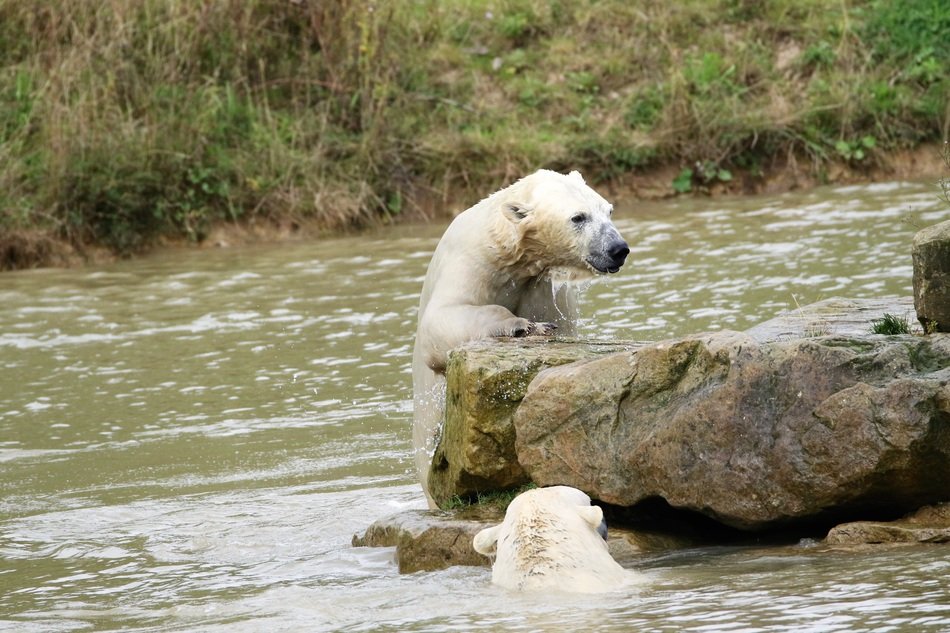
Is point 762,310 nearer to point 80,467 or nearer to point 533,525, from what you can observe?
point 80,467

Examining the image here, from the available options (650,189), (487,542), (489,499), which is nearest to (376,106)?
(650,189)

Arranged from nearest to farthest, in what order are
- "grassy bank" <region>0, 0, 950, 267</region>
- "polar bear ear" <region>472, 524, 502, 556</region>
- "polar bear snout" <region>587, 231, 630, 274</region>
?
1. "polar bear ear" <region>472, 524, 502, 556</region>
2. "polar bear snout" <region>587, 231, 630, 274</region>
3. "grassy bank" <region>0, 0, 950, 267</region>

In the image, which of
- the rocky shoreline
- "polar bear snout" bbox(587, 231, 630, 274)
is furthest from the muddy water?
"polar bear snout" bbox(587, 231, 630, 274)

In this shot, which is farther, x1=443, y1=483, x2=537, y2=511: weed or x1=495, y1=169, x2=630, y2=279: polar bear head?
x1=495, y1=169, x2=630, y2=279: polar bear head

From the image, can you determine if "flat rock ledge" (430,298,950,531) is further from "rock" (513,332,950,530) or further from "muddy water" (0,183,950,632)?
"muddy water" (0,183,950,632)

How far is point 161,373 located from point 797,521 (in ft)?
21.8

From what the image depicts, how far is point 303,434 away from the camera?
9078mm

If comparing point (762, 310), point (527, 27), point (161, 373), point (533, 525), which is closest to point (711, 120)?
point (527, 27)

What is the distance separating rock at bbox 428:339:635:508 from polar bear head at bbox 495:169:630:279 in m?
0.49

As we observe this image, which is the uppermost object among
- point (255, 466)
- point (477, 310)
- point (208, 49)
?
point (208, 49)

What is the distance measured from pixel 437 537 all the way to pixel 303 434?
131 inches

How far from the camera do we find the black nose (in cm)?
658

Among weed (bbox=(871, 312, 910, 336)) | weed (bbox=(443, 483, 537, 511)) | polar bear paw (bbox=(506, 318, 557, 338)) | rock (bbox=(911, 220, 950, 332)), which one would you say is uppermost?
rock (bbox=(911, 220, 950, 332))

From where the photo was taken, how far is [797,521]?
5473 mm
